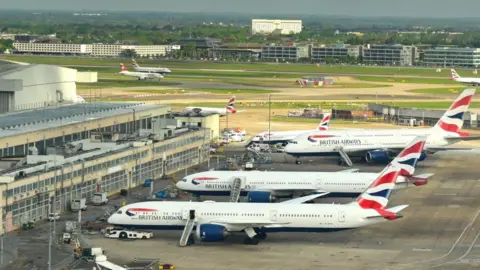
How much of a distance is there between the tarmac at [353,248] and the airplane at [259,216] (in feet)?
4.00

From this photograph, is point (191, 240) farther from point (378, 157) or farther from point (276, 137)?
point (276, 137)

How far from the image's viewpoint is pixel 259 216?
281 feet

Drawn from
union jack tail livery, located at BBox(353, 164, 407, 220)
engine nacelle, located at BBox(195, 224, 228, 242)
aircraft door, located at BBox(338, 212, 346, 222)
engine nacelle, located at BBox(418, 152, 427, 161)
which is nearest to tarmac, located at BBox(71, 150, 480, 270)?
engine nacelle, located at BBox(195, 224, 228, 242)

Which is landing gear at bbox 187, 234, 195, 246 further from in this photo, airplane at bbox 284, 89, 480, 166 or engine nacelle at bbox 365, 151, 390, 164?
engine nacelle at bbox 365, 151, 390, 164

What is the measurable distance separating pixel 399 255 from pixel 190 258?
15008mm

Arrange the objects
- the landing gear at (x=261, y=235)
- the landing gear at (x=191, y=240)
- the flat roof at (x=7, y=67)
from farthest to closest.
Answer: the flat roof at (x=7, y=67)
the landing gear at (x=261, y=235)
the landing gear at (x=191, y=240)

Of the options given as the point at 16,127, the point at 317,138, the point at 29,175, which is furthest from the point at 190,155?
the point at 29,175

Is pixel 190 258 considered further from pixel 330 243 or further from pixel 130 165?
pixel 130 165

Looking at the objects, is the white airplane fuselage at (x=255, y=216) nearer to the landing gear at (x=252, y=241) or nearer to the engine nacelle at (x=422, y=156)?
the landing gear at (x=252, y=241)

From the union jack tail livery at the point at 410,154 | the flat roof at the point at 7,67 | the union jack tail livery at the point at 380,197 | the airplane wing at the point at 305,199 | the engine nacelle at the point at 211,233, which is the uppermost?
the flat roof at the point at 7,67

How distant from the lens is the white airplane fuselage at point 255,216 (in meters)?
85.1

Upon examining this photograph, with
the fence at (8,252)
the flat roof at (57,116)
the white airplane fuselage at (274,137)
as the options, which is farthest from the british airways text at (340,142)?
the fence at (8,252)

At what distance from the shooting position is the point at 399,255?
83.6m

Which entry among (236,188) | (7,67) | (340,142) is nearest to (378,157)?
(340,142)
